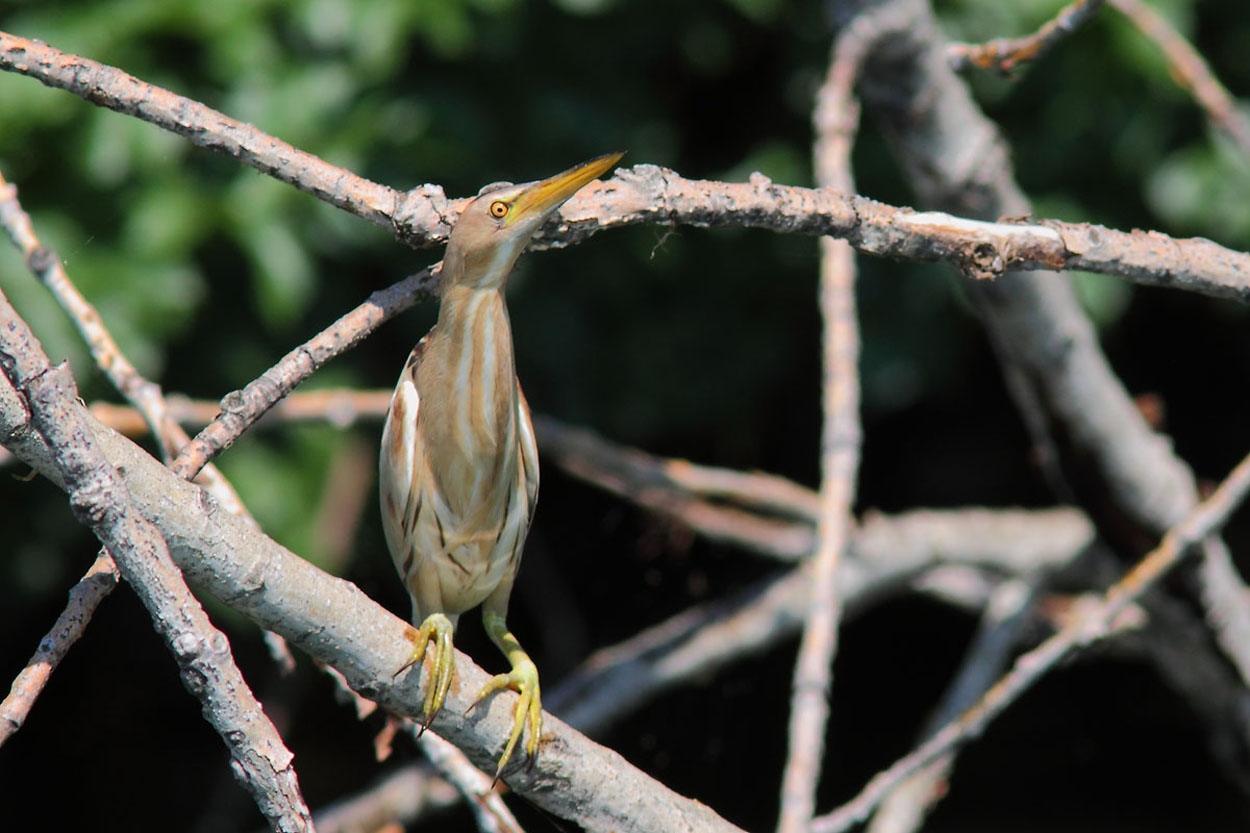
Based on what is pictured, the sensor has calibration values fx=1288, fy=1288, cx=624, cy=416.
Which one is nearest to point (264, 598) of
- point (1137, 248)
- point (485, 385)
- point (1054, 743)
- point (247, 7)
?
point (485, 385)

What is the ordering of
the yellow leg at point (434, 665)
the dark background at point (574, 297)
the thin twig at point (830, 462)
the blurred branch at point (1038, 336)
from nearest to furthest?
the yellow leg at point (434, 665) < the thin twig at point (830, 462) < the blurred branch at point (1038, 336) < the dark background at point (574, 297)

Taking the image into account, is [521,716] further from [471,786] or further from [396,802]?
[396,802]

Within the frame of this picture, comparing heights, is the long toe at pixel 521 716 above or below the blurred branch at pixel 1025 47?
below

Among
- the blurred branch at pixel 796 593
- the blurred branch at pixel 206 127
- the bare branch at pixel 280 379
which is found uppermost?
the blurred branch at pixel 796 593

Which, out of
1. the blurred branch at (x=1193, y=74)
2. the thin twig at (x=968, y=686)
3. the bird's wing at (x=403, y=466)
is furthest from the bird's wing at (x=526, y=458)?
the blurred branch at (x=1193, y=74)

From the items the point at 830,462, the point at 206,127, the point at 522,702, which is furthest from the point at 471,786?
the point at 206,127

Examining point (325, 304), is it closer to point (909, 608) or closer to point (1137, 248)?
point (1137, 248)

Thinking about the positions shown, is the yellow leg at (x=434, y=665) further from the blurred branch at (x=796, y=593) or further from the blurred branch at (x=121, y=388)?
the blurred branch at (x=796, y=593)
